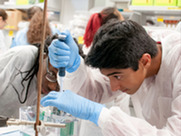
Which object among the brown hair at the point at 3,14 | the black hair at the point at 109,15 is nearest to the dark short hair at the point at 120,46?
the brown hair at the point at 3,14

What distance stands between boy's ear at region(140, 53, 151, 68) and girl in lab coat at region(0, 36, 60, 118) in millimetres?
559

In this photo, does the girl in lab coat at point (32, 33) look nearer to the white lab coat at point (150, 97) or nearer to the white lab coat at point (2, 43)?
the white lab coat at point (2, 43)

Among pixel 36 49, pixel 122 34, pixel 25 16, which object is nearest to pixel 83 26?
pixel 36 49

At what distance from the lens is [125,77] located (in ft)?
3.35

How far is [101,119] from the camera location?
3.00 ft

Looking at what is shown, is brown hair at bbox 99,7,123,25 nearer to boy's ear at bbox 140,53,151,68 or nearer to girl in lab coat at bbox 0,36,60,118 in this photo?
girl in lab coat at bbox 0,36,60,118

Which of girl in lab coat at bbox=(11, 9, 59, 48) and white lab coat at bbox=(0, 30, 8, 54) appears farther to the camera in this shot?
girl in lab coat at bbox=(11, 9, 59, 48)

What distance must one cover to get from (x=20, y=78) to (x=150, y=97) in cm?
77

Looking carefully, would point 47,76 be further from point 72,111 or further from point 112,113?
point 112,113

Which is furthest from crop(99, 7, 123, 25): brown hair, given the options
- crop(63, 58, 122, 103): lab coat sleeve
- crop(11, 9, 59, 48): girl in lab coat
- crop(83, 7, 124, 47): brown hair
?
crop(63, 58, 122, 103): lab coat sleeve

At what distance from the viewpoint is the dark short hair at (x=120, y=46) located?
0.94m

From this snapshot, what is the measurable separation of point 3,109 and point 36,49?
42 centimetres

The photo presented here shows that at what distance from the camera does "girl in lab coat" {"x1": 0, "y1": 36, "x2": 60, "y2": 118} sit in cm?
128

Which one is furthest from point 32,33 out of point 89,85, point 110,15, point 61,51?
point 110,15
